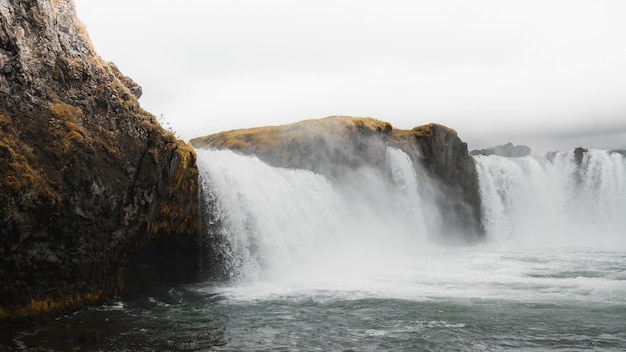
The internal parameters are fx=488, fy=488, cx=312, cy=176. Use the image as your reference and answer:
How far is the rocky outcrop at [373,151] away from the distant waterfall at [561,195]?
5823 millimetres

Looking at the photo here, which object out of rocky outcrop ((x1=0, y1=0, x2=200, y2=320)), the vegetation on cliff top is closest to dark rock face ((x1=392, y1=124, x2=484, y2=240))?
the vegetation on cliff top

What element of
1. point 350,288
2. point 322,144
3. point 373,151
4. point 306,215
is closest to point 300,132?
point 322,144

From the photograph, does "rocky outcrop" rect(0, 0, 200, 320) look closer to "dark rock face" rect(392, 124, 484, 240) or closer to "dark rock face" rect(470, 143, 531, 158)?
"dark rock face" rect(392, 124, 484, 240)

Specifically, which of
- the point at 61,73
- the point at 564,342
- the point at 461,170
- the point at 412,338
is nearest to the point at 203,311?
the point at 412,338

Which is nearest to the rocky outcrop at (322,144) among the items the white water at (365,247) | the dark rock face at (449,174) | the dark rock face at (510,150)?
the white water at (365,247)

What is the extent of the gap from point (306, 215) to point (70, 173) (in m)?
16.0

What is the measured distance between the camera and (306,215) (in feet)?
94.7

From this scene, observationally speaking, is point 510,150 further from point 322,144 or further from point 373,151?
point 322,144

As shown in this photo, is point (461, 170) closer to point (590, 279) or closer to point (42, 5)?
point (590, 279)

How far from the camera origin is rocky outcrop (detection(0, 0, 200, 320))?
13414 millimetres

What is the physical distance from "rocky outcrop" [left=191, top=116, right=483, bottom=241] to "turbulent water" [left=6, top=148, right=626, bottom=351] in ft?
5.01

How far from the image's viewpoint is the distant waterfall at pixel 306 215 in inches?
890

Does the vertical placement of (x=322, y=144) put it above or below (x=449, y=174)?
above

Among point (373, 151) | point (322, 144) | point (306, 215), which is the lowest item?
point (306, 215)
